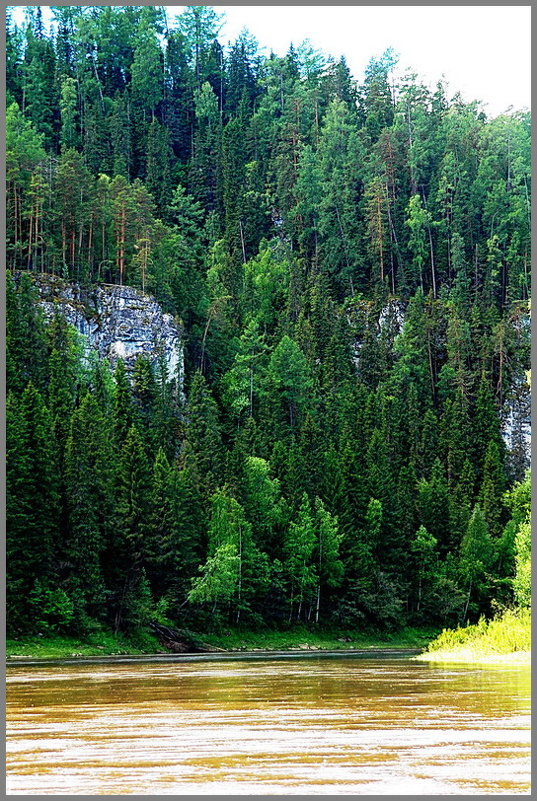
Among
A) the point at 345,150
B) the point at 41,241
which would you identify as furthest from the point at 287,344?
the point at 345,150

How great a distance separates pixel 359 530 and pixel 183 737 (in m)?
78.1

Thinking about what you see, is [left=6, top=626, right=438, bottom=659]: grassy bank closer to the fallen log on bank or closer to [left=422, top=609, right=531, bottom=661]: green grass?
the fallen log on bank

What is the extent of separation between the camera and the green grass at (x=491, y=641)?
49.1 metres

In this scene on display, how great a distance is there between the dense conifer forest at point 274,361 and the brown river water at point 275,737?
101 ft

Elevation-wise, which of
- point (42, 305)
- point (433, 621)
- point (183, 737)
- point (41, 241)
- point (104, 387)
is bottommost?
point (433, 621)

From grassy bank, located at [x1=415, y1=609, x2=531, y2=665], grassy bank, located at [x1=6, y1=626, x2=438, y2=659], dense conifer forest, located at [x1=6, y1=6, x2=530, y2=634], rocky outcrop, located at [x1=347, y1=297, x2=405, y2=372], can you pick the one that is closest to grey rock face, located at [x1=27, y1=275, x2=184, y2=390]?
dense conifer forest, located at [x1=6, y1=6, x2=530, y2=634]

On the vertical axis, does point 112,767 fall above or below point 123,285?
below

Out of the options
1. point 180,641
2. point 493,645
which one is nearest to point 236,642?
point 180,641

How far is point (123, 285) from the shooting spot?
409 feet

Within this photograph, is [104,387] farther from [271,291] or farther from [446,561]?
[271,291]

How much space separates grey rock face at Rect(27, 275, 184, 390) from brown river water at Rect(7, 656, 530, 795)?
78.6m

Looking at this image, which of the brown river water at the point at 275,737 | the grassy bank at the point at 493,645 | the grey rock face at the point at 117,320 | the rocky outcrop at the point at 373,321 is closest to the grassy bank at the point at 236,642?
the grassy bank at the point at 493,645

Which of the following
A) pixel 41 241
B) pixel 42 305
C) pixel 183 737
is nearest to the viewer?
pixel 183 737

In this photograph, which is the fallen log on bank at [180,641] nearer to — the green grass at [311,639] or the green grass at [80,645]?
the green grass at [80,645]
